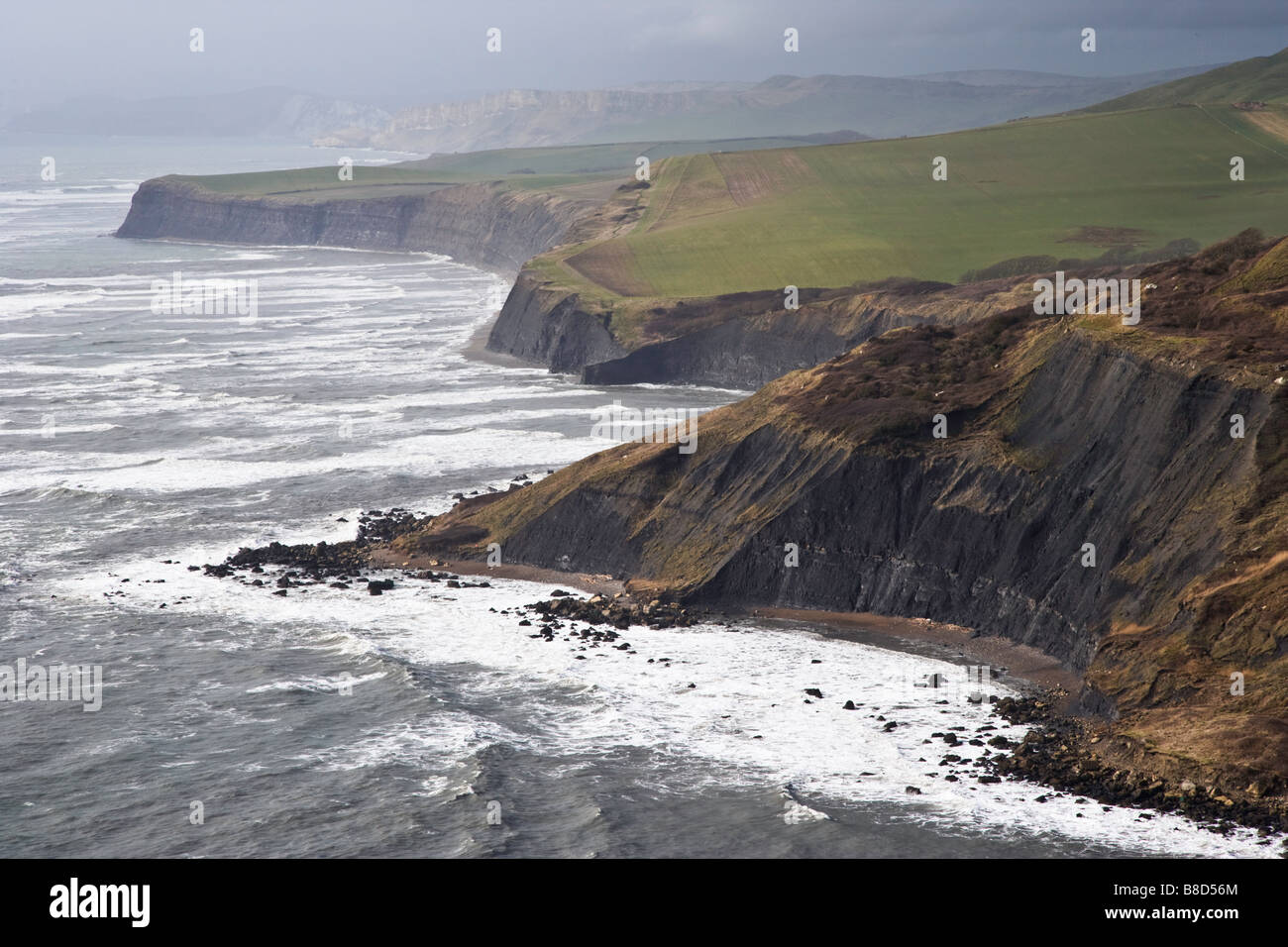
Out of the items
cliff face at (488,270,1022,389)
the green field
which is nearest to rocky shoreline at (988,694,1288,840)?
cliff face at (488,270,1022,389)

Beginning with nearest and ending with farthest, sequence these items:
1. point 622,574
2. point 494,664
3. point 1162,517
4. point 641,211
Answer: point 1162,517
point 494,664
point 622,574
point 641,211

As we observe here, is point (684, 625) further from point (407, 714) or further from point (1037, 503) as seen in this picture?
point (1037, 503)

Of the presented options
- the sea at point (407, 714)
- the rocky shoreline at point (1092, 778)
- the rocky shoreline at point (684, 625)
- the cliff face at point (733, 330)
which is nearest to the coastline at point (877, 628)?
the rocky shoreline at point (684, 625)

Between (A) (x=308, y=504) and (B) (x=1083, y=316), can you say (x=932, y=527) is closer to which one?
(B) (x=1083, y=316)

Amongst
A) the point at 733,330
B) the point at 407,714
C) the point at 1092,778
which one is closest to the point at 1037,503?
the point at 1092,778

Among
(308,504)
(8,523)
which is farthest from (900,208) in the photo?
(8,523)

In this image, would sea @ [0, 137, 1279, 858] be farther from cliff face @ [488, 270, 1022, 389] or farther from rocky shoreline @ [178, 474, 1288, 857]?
cliff face @ [488, 270, 1022, 389]

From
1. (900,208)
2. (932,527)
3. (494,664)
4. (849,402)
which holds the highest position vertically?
(900,208)
